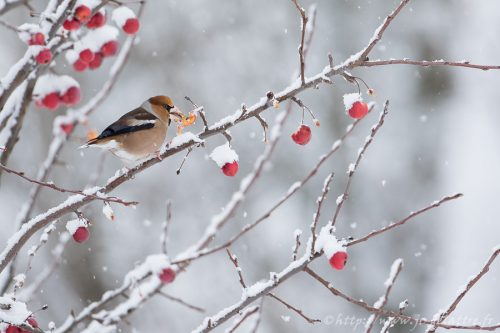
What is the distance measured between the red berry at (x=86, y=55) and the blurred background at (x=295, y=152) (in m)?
7.32

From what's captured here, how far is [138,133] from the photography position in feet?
9.39

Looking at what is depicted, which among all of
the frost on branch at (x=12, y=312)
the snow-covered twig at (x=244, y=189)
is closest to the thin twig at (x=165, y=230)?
the snow-covered twig at (x=244, y=189)

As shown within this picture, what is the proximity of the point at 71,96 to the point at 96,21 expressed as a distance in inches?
9.5

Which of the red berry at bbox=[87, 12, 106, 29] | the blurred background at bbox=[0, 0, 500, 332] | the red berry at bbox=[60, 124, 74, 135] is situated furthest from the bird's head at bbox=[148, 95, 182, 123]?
the blurred background at bbox=[0, 0, 500, 332]

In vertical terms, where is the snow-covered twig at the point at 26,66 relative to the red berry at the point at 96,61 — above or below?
below

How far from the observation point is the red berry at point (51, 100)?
6.62 ft

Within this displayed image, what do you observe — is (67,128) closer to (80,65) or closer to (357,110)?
(80,65)

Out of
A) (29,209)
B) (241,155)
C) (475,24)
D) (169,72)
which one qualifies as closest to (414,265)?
(241,155)

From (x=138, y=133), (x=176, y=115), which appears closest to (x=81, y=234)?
(x=176, y=115)

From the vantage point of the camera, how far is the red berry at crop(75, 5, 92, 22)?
6.11ft

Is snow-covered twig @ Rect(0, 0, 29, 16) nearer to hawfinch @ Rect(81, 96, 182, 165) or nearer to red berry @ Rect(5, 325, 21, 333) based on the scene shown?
red berry @ Rect(5, 325, 21, 333)

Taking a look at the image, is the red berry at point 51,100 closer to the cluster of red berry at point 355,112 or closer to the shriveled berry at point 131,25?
the shriveled berry at point 131,25

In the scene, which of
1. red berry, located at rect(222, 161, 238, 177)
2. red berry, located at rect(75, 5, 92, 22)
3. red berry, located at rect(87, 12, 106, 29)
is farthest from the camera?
red berry, located at rect(87, 12, 106, 29)

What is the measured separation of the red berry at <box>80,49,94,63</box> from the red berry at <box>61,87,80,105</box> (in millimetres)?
101
